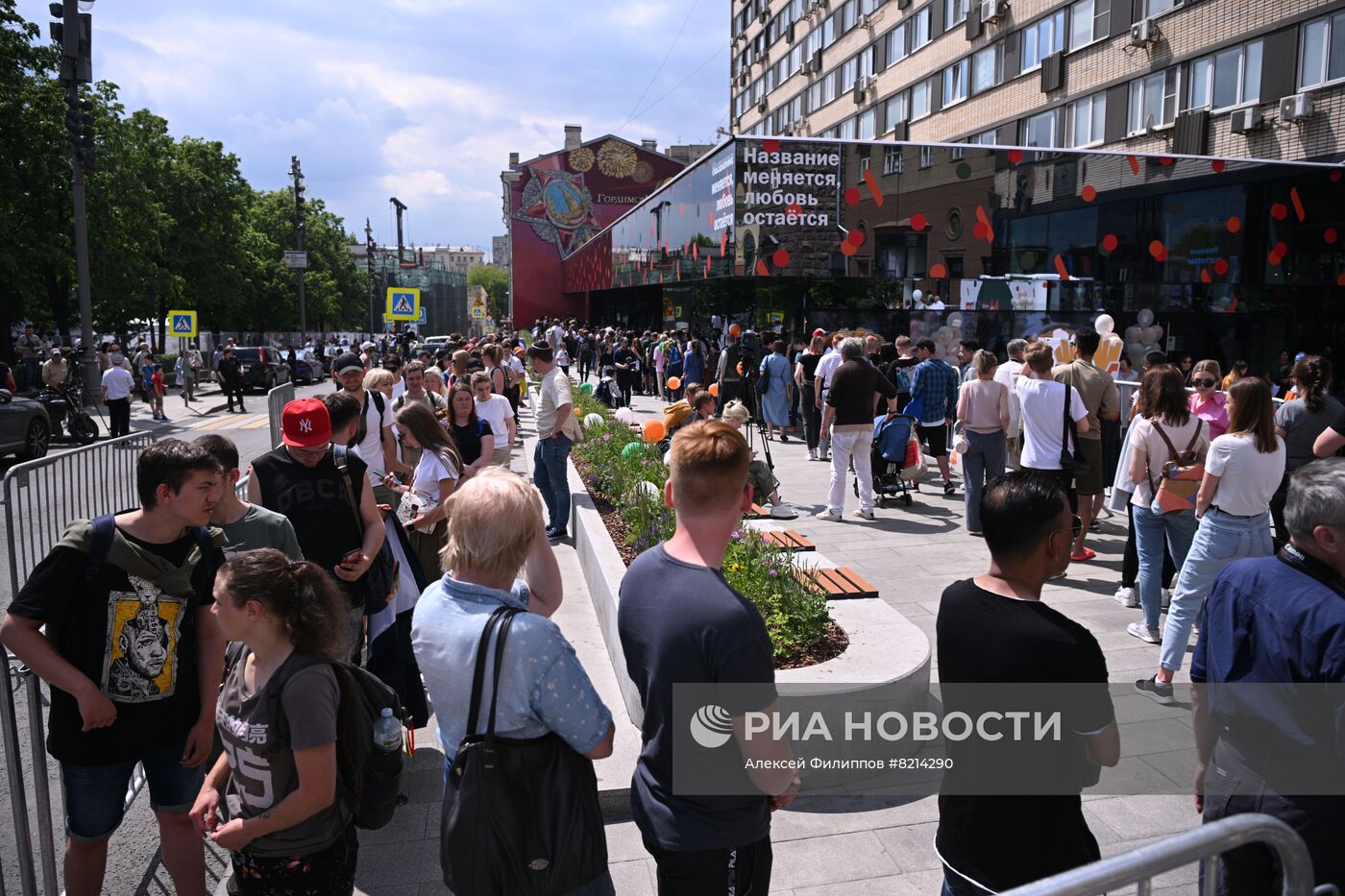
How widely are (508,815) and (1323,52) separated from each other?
26220 millimetres

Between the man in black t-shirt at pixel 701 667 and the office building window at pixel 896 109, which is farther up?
the office building window at pixel 896 109

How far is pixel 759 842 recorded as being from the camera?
2.53 metres

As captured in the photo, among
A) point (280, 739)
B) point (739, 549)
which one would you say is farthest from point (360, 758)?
point (739, 549)

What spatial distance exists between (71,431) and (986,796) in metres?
22.0

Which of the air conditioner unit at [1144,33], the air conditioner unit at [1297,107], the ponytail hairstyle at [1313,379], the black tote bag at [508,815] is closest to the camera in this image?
the black tote bag at [508,815]

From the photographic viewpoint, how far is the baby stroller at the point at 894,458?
34.1 feet

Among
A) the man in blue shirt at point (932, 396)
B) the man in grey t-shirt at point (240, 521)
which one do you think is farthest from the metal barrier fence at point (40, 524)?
the man in blue shirt at point (932, 396)

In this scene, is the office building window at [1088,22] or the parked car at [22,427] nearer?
the parked car at [22,427]

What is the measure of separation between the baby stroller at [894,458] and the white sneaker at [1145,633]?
4.28 m

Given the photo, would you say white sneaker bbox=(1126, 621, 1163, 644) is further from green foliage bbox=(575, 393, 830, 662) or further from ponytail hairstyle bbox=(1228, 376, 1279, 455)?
green foliage bbox=(575, 393, 830, 662)

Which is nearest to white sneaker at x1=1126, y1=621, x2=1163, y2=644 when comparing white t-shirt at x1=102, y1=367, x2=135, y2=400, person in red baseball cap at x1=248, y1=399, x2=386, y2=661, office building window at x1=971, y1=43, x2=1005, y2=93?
person in red baseball cap at x1=248, y1=399, x2=386, y2=661

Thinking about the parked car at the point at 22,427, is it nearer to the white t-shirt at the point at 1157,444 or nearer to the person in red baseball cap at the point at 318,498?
the person in red baseball cap at the point at 318,498

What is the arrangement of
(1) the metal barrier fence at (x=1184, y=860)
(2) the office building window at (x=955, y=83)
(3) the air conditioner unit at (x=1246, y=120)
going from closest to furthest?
(1) the metal barrier fence at (x=1184, y=860) < (3) the air conditioner unit at (x=1246, y=120) < (2) the office building window at (x=955, y=83)

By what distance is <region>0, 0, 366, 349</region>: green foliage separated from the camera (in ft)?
84.2
